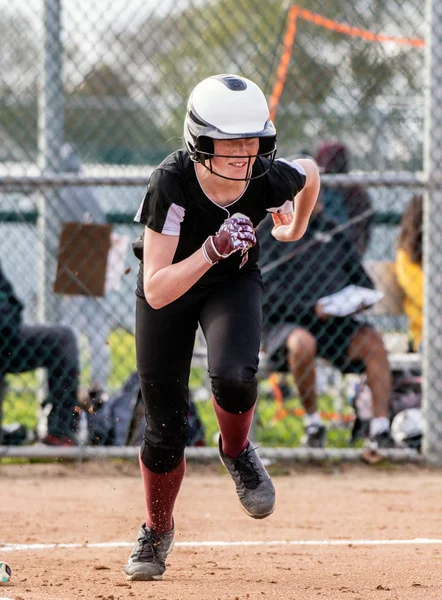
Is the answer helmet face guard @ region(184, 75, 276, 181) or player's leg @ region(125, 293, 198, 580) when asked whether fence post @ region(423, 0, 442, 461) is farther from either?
helmet face guard @ region(184, 75, 276, 181)

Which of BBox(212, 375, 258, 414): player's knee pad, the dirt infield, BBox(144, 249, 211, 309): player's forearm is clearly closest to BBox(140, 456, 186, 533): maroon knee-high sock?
the dirt infield

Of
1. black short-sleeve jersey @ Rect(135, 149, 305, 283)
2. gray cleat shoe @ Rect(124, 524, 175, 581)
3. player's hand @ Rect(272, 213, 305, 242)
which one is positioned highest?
black short-sleeve jersey @ Rect(135, 149, 305, 283)

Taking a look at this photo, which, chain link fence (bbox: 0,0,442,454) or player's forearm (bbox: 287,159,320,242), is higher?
player's forearm (bbox: 287,159,320,242)

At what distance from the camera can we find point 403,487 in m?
6.18

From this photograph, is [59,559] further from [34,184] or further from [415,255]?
[415,255]

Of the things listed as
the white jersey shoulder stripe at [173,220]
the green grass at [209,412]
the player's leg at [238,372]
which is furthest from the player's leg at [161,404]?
the green grass at [209,412]

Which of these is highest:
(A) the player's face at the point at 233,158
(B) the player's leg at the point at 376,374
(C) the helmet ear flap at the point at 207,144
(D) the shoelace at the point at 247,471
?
(C) the helmet ear flap at the point at 207,144

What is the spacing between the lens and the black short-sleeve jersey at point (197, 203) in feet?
11.8

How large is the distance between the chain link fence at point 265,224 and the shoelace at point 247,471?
266cm

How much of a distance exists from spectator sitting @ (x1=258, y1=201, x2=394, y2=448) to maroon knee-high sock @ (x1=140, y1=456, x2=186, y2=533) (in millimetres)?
2705

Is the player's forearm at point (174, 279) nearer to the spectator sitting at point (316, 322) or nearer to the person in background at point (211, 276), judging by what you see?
the person in background at point (211, 276)

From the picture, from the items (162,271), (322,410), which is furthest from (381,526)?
(322,410)

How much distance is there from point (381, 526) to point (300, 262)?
2.13 metres

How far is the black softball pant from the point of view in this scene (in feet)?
12.2
